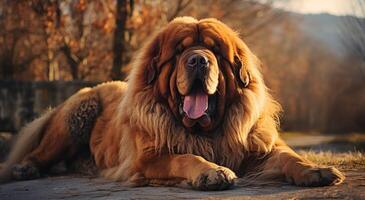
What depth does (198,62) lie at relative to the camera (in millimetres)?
4703

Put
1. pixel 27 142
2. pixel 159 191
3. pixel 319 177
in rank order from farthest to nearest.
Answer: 1. pixel 27 142
2. pixel 159 191
3. pixel 319 177

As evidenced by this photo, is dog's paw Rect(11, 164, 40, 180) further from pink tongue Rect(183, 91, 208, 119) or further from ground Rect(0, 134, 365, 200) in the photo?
pink tongue Rect(183, 91, 208, 119)

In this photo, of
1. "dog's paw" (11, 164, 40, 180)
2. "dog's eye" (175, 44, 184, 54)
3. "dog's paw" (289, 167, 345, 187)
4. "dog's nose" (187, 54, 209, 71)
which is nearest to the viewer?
"dog's paw" (289, 167, 345, 187)

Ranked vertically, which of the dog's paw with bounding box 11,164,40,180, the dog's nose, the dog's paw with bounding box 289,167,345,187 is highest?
the dog's nose

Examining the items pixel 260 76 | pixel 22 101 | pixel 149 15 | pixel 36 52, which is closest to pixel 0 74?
pixel 36 52

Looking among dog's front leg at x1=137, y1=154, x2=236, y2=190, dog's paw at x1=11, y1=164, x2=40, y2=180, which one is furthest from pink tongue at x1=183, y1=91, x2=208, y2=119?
dog's paw at x1=11, y1=164, x2=40, y2=180

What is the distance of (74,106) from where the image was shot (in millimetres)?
6641

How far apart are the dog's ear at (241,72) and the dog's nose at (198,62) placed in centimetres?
52

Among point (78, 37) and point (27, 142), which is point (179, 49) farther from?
point (78, 37)

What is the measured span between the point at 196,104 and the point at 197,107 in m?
0.03

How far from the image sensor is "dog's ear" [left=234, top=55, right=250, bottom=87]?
5133 mm

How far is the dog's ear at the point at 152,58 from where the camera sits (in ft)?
17.2

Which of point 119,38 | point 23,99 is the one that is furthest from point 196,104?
point 119,38

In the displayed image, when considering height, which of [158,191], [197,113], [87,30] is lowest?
[158,191]
